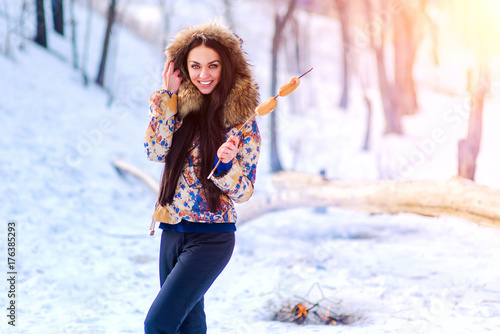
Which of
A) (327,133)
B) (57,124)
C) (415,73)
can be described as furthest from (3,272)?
(415,73)

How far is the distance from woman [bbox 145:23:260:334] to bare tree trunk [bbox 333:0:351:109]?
844cm

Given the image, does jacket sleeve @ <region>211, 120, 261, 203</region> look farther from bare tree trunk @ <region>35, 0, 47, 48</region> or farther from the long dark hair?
bare tree trunk @ <region>35, 0, 47, 48</region>

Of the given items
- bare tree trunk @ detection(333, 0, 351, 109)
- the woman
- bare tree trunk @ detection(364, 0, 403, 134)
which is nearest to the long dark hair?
the woman

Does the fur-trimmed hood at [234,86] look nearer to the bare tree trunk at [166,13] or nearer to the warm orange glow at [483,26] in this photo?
the warm orange glow at [483,26]

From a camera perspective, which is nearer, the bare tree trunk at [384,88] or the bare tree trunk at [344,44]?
the bare tree trunk at [384,88]

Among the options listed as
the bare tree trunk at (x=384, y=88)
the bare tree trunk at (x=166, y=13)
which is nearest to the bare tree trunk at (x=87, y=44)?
the bare tree trunk at (x=166, y=13)

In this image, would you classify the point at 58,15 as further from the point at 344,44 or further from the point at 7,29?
the point at 344,44

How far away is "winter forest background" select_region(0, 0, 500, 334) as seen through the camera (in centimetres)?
313

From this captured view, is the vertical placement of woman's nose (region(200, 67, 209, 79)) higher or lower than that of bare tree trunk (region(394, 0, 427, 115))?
lower

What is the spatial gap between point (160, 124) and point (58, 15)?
6.74 m

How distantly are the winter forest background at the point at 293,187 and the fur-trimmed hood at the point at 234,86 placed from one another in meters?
0.19

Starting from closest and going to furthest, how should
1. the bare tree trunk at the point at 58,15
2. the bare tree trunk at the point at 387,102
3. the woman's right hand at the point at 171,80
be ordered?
the woman's right hand at the point at 171,80 < the bare tree trunk at the point at 58,15 < the bare tree trunk at the point at 387,102

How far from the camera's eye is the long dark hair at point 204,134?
1.81m

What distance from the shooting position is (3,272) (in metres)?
3.52
